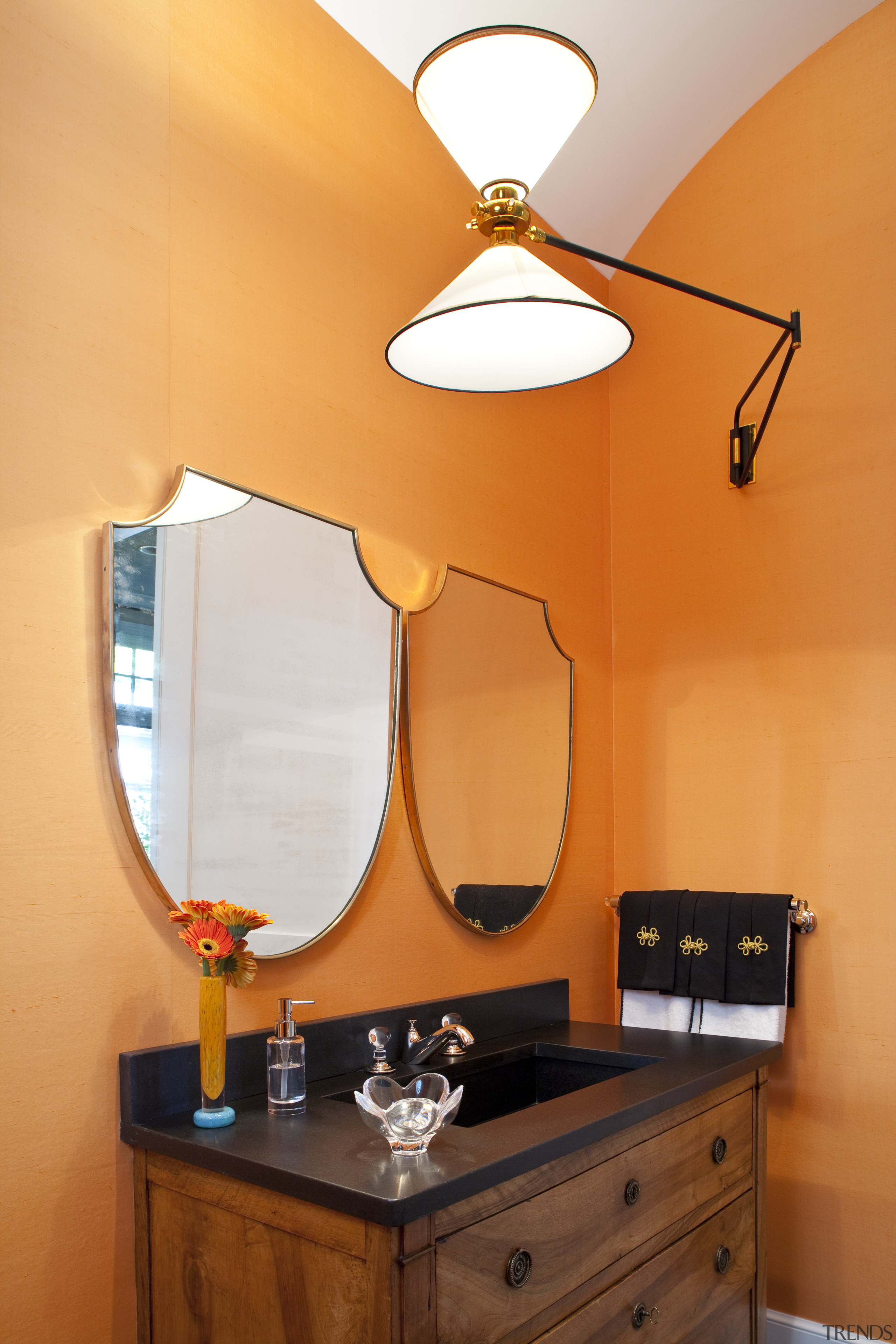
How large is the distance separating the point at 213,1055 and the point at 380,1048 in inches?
14.7

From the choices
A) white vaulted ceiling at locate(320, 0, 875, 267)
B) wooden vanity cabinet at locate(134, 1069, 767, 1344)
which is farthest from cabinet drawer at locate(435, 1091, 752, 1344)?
white vaulted ceiling at locate(320, 0, 875, 267)

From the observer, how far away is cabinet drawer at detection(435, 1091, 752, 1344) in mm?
1269

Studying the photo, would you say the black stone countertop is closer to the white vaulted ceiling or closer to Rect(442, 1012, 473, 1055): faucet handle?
Rect(442, 1012, 473, 1055): faucet handle

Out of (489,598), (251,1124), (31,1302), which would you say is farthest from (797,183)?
(31,1302)

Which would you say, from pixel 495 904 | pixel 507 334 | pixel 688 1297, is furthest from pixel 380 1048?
pixel 507 334

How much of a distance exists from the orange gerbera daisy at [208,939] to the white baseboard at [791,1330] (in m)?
1.63

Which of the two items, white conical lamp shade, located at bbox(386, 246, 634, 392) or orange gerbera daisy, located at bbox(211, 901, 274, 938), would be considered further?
orange gerbera daisy, located at bbox(211, 901, 274, 938)

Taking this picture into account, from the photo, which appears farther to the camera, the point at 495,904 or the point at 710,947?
the point at 710,947

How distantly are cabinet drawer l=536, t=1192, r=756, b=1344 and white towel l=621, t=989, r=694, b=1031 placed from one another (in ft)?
1.48

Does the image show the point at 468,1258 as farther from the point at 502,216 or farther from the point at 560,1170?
the point at 502,216

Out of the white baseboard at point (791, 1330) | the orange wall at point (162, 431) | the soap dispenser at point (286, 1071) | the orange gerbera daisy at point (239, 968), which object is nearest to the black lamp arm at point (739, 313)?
the orange wall at point (162, 431)

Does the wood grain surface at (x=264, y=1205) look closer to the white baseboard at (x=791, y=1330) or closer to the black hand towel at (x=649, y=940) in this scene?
the black hand towel at (x=649, y=940)

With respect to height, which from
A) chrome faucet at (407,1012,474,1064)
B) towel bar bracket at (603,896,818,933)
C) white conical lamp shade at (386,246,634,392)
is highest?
white conical lamp shade at (386,246,634,392)

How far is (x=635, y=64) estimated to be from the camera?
242cm
